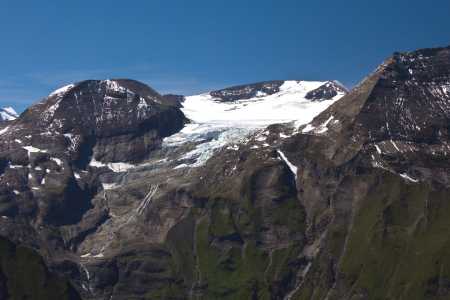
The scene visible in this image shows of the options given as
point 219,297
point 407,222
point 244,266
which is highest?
point 407,222

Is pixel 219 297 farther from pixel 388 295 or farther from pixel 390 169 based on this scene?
pixel 390 169

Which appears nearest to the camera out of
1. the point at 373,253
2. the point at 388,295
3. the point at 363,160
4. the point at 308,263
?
the point at 388,295

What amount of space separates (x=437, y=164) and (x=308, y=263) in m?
75.0

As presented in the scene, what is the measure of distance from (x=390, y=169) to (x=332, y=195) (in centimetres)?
2950

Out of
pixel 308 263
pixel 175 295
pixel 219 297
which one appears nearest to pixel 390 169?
pixel 308 263

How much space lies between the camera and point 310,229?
195750mm

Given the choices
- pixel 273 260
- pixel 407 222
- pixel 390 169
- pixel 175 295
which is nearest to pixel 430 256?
pixel 407 222

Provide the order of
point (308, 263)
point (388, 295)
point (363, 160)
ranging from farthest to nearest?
point (363, 160) < point (308, 263) < point (388, 295)

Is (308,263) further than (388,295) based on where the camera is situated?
Yes

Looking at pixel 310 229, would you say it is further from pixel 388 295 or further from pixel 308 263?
pixel 388 295

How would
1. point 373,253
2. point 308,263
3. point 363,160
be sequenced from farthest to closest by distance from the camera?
point 363,160 → point 308,263 → point 373,253

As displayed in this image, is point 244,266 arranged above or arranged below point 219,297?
above

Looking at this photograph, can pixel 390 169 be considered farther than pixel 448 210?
Yes

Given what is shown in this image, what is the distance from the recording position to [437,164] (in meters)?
187
